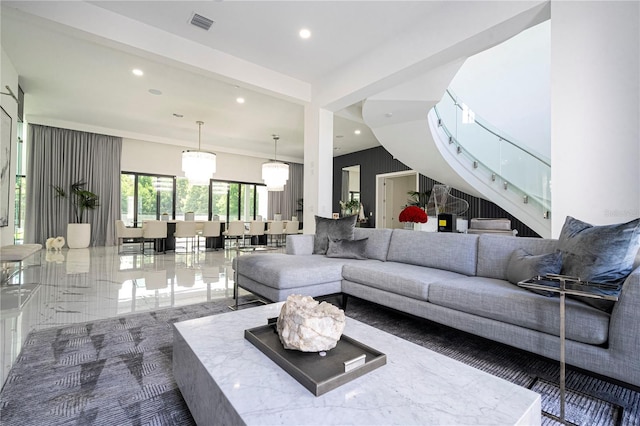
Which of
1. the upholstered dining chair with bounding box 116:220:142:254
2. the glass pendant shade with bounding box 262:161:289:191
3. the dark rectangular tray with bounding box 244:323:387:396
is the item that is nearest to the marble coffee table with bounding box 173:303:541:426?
the dark rectangular tray with bounding box 244:323:387:396

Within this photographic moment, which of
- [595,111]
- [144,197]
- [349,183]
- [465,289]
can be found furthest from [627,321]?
[349,183]

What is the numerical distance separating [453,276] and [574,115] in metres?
1.67

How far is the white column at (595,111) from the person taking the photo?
2.25 metres

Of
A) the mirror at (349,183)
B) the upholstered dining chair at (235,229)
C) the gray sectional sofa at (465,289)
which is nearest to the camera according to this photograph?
the gray sectional sofa at (465,289)

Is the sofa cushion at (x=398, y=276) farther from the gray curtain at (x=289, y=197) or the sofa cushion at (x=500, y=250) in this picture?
the gray curtain at (x=289, y=197)

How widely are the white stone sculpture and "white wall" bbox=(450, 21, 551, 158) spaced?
6622 millimetres

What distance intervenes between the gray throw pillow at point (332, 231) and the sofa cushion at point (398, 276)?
0.68 meters

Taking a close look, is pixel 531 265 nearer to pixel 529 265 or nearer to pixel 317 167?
pixel 529 265

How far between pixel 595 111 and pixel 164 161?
9.73 metres

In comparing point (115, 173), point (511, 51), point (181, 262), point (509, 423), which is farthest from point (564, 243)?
point (115, 173)

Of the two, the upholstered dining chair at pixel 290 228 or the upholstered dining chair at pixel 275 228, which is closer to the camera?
the upholstered dining chair at pixel 275 228

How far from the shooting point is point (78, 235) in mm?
7438

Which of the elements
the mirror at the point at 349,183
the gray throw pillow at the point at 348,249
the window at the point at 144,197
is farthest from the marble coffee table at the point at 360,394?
the mirror at the point at 349,183

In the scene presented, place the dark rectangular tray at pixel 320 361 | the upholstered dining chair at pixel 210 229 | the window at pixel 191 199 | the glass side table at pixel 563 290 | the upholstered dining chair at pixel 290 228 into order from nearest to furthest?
the dark rectangular tray at pixel 320 361 → the glass side table at pixel 563 290 → the upholstered dining chair at pixel 210 229 → the upholstered dining chair at pixel 290 228 → the window at pixel 191 199
